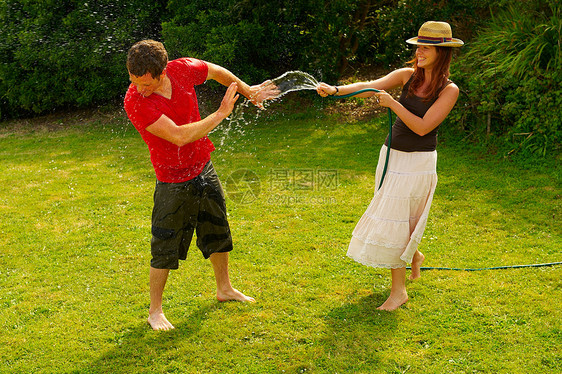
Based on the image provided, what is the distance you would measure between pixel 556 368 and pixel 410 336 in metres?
0.93

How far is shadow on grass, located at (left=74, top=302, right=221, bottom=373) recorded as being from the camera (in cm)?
361

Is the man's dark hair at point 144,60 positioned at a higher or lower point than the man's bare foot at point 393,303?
higher

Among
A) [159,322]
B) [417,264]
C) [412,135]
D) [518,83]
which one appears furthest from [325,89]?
[518,83]

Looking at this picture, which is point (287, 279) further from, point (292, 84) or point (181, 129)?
point (292, 84)

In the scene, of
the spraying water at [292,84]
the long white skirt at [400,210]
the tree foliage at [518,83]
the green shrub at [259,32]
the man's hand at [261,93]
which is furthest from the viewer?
the green shrub at [259,32]

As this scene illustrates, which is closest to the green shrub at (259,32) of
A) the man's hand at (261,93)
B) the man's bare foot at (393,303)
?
the man's hand at (261,93)

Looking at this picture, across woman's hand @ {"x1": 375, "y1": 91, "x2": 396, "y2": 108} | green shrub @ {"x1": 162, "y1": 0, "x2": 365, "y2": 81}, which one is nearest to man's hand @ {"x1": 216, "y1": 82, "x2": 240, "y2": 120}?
woman's hand @ {"x1": 375, "y1": 91, "x2": 396, "y2": 108}

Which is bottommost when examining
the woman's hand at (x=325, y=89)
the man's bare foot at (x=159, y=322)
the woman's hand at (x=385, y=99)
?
the man's bare foot at (x=159, y=322)

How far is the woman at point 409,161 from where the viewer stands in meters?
3.71

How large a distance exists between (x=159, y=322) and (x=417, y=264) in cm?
214

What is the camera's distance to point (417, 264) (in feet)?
14.8

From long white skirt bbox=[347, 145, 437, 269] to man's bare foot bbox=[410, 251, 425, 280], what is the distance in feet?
1.56

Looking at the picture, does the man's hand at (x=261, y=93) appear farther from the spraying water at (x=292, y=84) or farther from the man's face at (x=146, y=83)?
the man's face at (x=146, y=83)

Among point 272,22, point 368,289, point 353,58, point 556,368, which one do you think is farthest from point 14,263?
point 353,58
